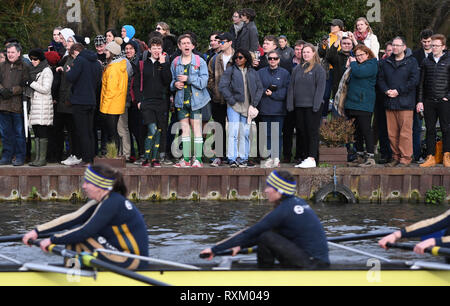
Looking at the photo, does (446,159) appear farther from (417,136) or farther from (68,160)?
(68,160)

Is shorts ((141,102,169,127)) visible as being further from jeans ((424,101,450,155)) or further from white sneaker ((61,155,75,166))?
jeans ((424,101,450,155))

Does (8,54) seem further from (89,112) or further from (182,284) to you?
(182,284)

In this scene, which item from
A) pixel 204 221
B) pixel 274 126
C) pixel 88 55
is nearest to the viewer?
pixel 204 221

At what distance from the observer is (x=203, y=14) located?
27.9m

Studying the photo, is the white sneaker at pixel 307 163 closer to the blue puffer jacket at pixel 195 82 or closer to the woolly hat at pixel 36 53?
the blue puffer jacket at pixel 195 82

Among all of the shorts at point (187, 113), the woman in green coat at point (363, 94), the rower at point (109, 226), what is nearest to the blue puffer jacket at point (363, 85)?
the woman in green coat at point (363, 94)

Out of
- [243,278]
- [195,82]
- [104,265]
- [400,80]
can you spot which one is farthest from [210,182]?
[104,265]

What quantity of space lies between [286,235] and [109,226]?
201 cm

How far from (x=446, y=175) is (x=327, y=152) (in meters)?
2.35

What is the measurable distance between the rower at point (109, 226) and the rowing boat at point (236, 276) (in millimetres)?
259

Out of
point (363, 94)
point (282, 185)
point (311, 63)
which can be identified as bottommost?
point (282, 185)

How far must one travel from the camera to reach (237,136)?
1565cm

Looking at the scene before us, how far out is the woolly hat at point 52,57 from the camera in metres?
16.1
